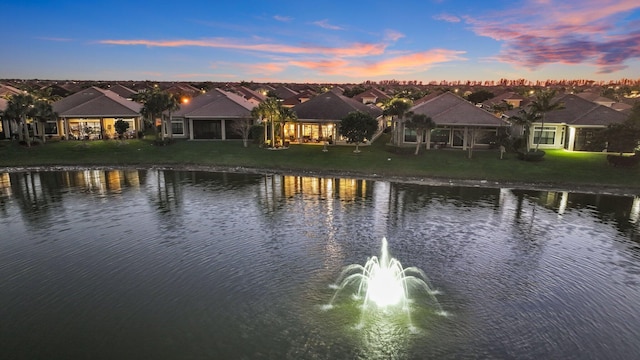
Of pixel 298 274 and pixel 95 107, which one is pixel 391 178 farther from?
pixel 95 107

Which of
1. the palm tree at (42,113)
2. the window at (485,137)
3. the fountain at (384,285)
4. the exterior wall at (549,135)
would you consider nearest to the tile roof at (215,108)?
the palm tree at (42,113)

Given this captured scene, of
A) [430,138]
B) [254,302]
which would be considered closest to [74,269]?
[254,302]

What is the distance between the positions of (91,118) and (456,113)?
180ft

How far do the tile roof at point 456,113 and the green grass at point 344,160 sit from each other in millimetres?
3920

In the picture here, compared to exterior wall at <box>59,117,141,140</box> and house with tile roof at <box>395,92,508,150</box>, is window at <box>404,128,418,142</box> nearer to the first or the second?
house with tile roof at <box>395,92,508,150</box>

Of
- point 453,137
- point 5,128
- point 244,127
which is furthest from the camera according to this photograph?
point 5,128

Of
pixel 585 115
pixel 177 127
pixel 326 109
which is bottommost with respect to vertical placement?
pixel 177 127

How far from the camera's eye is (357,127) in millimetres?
56094

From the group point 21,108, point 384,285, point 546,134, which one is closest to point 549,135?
point 546,134

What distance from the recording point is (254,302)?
1852 centimetres

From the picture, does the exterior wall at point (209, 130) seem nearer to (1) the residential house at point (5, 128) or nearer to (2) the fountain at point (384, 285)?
(1) the residential house at point (5, 128)

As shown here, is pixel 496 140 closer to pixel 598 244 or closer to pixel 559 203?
pixel 559 203

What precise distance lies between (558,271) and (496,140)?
38.3 metres

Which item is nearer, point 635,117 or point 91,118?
point 635,117
